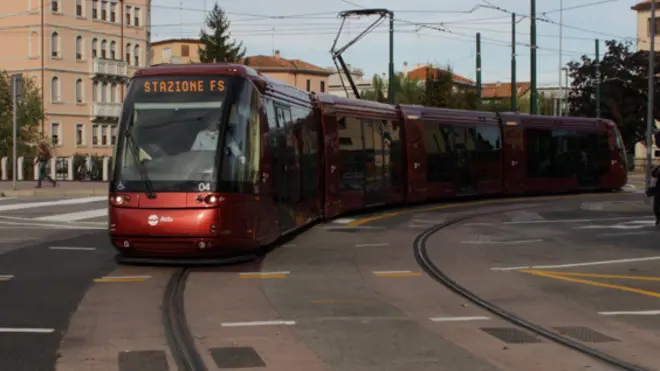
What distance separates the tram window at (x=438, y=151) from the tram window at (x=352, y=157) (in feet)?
A: 15.7

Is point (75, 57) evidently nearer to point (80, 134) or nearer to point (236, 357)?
point (80, 134)

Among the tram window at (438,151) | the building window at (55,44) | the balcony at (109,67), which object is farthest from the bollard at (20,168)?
the tram window at (438,151)

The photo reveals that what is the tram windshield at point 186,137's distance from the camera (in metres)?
12.5

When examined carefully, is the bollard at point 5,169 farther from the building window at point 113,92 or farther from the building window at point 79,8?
the building window at point 113,92

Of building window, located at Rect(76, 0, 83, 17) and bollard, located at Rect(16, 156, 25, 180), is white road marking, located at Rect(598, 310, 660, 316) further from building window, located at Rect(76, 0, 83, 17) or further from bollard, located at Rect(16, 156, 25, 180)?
Answer: building window, located at Rect(76, 0, 83, 17)

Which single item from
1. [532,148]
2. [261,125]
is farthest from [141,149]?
[532,148]

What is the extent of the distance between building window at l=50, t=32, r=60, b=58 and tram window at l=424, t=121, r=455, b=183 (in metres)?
52.5

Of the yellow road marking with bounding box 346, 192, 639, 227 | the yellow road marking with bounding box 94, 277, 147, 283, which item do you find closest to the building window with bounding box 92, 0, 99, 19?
the yellow road marking with bounding box 346, 192, 639, 227

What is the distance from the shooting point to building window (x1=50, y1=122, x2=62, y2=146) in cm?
7412

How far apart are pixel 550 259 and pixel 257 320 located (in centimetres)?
698

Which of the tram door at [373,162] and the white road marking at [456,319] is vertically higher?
the tram door at [373,162]

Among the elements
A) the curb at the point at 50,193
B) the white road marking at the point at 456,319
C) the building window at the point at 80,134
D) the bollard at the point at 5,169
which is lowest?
the white road marking at the point at 456,319

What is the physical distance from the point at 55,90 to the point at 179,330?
69365 millimetres

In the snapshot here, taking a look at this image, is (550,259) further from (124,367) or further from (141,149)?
(124,367)
